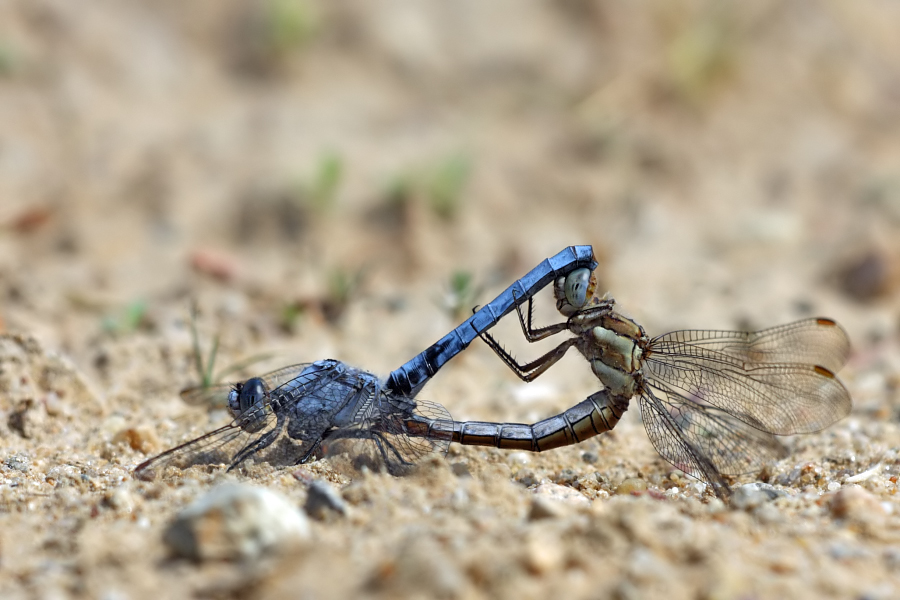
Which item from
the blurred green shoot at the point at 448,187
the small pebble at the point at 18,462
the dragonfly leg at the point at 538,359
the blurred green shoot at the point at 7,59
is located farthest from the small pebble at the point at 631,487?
the blurred green shoot at the point at 7,59

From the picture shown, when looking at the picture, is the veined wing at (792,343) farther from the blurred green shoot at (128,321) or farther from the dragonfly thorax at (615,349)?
the blurred green shoot at (128,321)

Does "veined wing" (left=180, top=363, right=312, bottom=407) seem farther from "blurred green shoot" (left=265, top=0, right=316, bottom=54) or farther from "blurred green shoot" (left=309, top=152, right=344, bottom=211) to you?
"blurred green shoot" (left=265, top=0, right=316, bottom=54)

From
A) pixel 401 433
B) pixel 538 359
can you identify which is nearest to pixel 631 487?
pixel 538 359

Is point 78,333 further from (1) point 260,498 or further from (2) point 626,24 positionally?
(2) point 626,24

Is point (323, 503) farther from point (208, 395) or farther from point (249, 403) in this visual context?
point (208, 395)

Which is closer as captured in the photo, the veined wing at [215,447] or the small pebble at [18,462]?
the veined wing at [215,447]

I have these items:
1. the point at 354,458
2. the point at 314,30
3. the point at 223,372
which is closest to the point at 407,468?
the point at 354,458

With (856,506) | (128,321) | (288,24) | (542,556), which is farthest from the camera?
(288,24)
